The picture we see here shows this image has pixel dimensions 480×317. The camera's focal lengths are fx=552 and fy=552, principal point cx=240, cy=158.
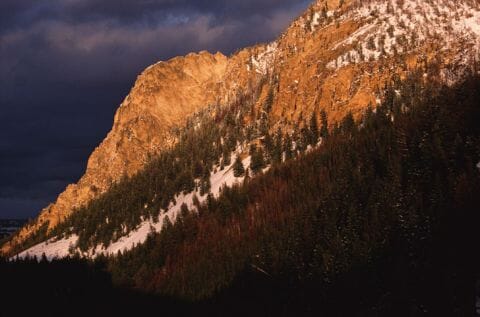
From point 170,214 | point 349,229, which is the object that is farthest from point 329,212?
point 170,214

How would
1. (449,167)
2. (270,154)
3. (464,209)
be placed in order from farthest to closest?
(270,154) < (449,167) < (464,209)

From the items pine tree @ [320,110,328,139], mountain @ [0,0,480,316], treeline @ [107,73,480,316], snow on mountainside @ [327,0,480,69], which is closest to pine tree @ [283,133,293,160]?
mountain @ [0,0,480,316]

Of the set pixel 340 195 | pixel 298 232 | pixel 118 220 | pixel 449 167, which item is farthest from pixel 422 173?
pixel 118 220

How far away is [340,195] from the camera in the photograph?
106500mm

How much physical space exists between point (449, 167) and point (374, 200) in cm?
1364

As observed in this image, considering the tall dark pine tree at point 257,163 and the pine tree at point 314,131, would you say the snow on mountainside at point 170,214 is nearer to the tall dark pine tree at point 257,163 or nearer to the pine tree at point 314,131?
the tall dark pine tree at point 257,163

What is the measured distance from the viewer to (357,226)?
293 feet

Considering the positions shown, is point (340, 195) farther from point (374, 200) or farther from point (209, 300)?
point (209, 300)

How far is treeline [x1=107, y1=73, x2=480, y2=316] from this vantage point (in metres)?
72.1

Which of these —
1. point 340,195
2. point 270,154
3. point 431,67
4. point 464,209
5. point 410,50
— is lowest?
point 464,209

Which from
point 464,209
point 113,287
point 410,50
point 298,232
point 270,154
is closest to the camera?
point 464,209

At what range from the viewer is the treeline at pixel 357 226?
7212cm

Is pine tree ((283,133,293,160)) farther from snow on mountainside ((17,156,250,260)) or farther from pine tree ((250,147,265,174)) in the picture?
snow on mountainside ((17,156,250,260))

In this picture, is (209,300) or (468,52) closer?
(209,300)
